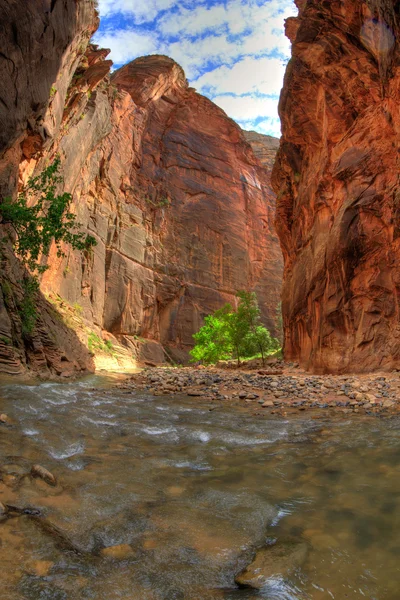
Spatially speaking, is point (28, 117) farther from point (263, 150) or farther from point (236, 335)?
point (263, 150)

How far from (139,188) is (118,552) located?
48001 millimetres

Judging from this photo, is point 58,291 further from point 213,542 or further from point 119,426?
point 213,542

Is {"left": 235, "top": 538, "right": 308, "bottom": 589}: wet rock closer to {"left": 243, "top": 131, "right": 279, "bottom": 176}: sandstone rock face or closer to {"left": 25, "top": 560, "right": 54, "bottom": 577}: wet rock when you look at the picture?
{"left": 25, "top": 560, "right": 54, "bottom": 577}: wet rock

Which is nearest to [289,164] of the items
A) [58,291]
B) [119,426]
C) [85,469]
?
[58,291]

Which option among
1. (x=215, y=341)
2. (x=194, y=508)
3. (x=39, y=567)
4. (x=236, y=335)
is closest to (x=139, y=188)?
(x=215, y=341)

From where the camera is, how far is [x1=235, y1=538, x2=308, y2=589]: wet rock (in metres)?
2.26

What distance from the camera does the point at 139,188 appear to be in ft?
155

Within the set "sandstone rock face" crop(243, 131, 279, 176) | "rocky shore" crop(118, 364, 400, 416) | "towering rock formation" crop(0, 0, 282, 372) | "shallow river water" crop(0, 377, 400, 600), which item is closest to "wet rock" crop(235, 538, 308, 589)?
"shallow river water" crop(0, 377, 400, 600)

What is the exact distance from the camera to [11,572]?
6.94 ft

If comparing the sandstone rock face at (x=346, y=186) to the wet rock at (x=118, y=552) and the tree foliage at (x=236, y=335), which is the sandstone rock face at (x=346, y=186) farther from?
the wet rock at (x=118, y=552)

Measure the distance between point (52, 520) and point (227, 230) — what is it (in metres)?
53.5

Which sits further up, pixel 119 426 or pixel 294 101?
pixel 294 101

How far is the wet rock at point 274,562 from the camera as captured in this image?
88.9 inches

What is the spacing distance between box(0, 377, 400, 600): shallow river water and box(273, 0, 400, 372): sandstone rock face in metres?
10.6
